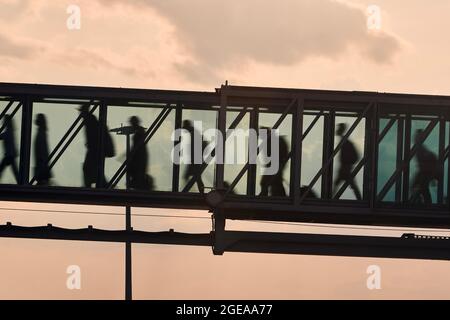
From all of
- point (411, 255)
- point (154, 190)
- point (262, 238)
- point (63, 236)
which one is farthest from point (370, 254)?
point (63, 236)

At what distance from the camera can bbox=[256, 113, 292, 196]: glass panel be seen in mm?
48688

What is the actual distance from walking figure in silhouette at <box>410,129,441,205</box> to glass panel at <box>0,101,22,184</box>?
52.3ft

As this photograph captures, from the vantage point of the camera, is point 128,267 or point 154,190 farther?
point 128,267

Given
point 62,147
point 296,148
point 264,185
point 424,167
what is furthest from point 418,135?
point 62,147

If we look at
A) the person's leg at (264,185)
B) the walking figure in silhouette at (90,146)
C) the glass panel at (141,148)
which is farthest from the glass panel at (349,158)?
the walking figure in silhouette at (90,146)

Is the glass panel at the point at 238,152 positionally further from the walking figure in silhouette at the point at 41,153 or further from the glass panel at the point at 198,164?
the walking figure in silhouette at the point at 41,153

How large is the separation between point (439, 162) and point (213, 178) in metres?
9.04

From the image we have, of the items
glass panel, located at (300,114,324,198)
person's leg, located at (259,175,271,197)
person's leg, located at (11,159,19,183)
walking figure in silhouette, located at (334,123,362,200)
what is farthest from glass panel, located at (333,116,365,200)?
person's leg, located at (11,159,19,183)

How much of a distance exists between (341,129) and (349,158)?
1.25 metres

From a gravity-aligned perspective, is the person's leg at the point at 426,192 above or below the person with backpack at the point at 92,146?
below

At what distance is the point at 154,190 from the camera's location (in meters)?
49.6

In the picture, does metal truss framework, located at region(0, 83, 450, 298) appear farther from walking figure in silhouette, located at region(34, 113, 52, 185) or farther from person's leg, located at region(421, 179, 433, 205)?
walking figure in silhouette, located at region(34, 113, 52, 185)

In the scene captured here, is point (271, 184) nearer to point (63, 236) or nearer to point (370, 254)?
point (370, 254)

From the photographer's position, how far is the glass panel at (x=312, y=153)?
160 feet
